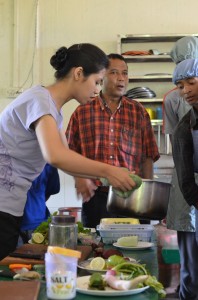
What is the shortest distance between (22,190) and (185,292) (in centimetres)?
125

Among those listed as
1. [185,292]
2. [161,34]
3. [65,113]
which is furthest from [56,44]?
[185,292]

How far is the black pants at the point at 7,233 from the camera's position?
1734 millimetres

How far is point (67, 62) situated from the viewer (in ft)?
5.77

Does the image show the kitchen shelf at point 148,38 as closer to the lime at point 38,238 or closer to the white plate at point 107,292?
the lime at point 38,238

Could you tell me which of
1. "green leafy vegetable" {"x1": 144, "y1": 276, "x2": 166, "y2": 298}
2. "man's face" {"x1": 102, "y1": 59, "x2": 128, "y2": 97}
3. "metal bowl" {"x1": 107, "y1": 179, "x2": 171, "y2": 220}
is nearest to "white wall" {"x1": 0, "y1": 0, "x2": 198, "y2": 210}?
"man's face" {"x1": 102, "y1": 59, "x2": 128, "y2": 97}

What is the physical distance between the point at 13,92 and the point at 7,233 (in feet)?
9.92

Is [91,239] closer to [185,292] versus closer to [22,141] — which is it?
[22,141]

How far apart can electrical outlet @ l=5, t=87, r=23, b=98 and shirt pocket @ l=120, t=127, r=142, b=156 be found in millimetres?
2005

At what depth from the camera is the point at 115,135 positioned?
2855mm

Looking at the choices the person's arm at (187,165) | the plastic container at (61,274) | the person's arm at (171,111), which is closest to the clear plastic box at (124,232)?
the person's arm at (187,165)

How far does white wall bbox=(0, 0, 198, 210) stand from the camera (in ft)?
15.0

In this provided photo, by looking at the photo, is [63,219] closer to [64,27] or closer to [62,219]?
[62,219]

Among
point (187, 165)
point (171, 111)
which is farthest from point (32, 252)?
point (171, 111)

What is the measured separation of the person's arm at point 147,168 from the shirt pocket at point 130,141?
0.09 meters
